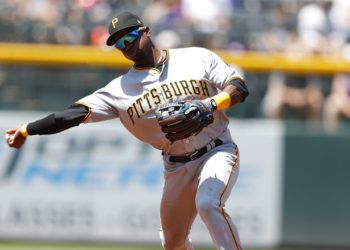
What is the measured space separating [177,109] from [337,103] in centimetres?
515

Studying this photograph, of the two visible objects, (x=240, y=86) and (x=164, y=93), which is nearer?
(x=240, y=86)

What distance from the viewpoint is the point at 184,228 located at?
22.3ft

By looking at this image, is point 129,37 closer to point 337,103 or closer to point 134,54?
point 134,54

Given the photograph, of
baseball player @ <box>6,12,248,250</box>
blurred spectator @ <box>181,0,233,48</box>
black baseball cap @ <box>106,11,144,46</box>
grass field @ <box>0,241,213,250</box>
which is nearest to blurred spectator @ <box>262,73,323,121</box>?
blurred spectator @ <box>181,0,233,48</box>

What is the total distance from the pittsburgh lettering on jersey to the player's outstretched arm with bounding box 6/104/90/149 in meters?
0.36

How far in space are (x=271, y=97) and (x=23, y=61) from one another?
2993mm

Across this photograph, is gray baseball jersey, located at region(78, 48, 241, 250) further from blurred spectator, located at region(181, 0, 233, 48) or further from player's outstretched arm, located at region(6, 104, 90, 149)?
blurred spectator, located at region(181, 0, 233, 48)

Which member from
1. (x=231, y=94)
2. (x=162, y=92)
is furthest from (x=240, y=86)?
(x=162, y=92)

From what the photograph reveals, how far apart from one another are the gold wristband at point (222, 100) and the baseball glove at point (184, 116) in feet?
0.16

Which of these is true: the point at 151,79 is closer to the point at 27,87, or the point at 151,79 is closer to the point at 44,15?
the point at 27,87

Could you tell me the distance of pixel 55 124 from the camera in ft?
21.2

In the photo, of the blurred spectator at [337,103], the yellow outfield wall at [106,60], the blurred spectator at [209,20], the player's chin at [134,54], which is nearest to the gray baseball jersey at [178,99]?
the player's chin at [134,54]

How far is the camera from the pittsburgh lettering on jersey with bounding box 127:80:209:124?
6508 mm

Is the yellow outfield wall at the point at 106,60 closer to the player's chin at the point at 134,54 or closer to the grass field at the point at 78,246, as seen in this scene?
the grass field at the point at 78,246
